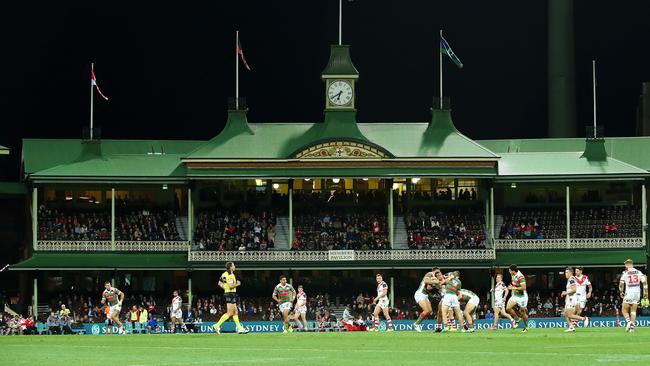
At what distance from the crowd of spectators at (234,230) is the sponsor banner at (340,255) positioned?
9.70 ft

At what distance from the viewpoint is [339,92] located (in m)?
73.8

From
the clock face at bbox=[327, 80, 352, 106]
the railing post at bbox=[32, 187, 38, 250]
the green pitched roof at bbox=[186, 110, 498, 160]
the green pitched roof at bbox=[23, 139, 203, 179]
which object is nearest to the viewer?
the railing post at bbox=[32, 187, 38, 250]

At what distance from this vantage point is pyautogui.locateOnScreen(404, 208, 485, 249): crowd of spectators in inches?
2815

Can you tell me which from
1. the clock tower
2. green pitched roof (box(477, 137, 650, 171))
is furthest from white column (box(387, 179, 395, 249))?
green pitched roof (box(477, 137, 650, 171))

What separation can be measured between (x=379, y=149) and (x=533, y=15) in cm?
2295

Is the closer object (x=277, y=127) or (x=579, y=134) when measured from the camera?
(x=277, y=127)

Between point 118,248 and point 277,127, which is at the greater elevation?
point 277,127

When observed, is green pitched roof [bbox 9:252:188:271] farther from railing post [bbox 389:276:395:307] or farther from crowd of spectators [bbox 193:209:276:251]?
railing post [bbox 389:276:395:307]

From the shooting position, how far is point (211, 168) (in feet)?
235

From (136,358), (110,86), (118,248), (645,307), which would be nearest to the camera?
(136,358)

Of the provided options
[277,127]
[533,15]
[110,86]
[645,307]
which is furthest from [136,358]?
[533,15]

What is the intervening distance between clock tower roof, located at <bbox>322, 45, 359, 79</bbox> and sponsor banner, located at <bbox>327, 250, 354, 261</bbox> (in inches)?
348

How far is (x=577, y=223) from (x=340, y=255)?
39.1ft

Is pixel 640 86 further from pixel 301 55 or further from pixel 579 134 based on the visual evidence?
pixel 301 55
